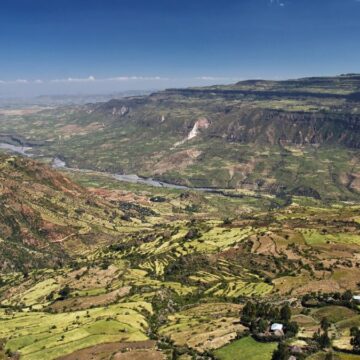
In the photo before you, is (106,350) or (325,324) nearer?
(325,324)

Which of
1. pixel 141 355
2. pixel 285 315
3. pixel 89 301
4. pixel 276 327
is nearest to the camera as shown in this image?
pixel 276 327

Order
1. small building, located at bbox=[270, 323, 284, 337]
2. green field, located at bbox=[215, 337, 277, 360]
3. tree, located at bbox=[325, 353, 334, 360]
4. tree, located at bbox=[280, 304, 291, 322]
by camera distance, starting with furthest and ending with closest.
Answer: tree, located at bbox=[280, 304, 291, 322] → small building, located at bbox=[270, 323, 284, 337] → green field, located at bbox=[215, 337, 277, 360] → tree, located at bbox=[325, 353, 334, 360]

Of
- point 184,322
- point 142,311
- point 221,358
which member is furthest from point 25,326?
point 221,358

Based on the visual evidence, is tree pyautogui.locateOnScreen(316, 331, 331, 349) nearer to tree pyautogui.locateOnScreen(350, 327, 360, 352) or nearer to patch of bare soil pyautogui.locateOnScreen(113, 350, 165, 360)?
tree pyautogui.locateOnScreen(350, 327, 360, 352)

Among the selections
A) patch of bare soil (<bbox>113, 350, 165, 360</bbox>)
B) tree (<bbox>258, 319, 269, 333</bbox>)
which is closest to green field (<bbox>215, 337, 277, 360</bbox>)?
tree (<bbox>258, 319, 269, 333</bbox>)

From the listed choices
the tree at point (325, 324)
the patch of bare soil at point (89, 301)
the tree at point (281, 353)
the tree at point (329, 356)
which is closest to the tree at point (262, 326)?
the tree at point (325, 324)

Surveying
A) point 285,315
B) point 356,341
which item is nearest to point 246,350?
point 285,315

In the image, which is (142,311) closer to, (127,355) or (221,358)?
(127,355)

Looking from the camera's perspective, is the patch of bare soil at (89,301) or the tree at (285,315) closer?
the tree at (285,315)

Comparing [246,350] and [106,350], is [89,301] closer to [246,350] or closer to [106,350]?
[106,350]

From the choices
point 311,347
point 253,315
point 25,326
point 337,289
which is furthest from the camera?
point 337,289

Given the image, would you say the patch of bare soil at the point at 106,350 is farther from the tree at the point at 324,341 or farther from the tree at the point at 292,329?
the tree at the point at 324,341
